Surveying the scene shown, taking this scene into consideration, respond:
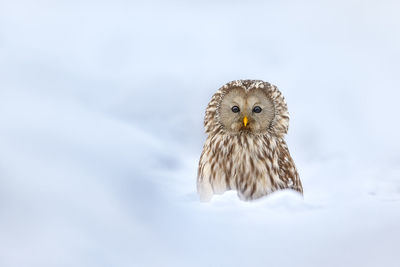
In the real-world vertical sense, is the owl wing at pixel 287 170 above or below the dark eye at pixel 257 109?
below

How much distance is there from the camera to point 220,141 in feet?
16.6

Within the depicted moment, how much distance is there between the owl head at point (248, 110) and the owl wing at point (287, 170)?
0.44ft

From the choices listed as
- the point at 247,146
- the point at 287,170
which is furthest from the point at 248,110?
the point at 287,170

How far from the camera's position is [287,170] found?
5.04 m

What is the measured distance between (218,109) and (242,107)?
24 centimetres

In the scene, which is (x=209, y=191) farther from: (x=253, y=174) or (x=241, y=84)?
(x=241, y=84)

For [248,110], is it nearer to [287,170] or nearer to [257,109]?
[257,109]

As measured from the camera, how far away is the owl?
16.0 ft

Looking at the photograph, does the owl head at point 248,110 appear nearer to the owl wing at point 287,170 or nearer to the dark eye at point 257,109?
the dark eye at point 257,109

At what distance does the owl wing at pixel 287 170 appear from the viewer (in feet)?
16.4

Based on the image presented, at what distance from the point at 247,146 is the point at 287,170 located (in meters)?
0.35

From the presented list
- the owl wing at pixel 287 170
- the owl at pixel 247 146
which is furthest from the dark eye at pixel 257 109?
the owl wing at pixel 287 170

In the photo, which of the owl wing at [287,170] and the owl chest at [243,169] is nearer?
the owl chest at [243,169]

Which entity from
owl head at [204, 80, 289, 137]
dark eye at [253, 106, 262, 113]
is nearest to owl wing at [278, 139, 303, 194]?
owl head at [204, 80, 289, 137]
